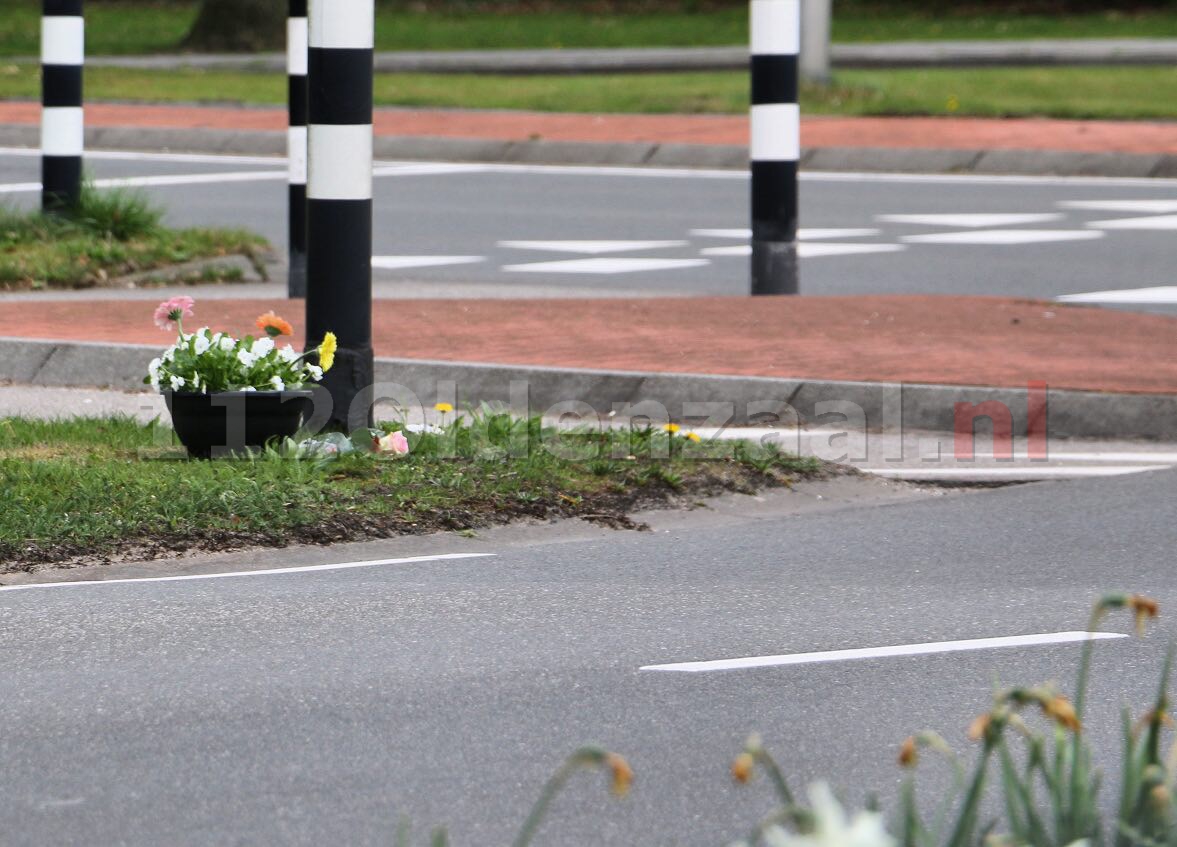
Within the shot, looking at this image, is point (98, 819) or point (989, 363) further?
point (989, 363)

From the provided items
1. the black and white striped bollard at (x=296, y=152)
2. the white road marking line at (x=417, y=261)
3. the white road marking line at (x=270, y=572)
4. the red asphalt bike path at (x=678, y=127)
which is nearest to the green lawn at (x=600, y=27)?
the red asphalt bike path at (x=678, y=127)

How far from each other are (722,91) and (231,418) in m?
17.9

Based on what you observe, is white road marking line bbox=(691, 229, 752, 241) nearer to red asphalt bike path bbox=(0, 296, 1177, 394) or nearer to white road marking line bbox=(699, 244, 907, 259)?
white road marking line bbox=(699, 244, 907, 259)

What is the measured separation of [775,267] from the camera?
11.5m

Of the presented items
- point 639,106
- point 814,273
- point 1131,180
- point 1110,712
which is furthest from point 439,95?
point 1110,712

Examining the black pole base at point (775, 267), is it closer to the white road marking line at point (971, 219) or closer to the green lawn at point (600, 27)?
the white road marking line at point (971, 219)

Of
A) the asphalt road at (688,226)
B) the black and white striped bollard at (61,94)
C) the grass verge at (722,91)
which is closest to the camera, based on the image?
the black and white striped bollard at (61,94)

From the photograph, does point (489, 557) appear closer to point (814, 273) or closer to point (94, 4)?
point (814, 273)

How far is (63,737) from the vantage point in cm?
458

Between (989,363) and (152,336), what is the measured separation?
11.3ft

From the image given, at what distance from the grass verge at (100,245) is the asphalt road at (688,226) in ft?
3.00

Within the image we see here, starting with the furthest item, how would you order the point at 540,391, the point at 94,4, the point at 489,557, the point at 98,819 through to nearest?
the point at 94,4, the point at 540,391, the point at 489,557, the point at 98,819

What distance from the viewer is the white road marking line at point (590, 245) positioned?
574 inches

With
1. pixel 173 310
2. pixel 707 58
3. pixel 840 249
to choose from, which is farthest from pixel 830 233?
pixel 707 58
